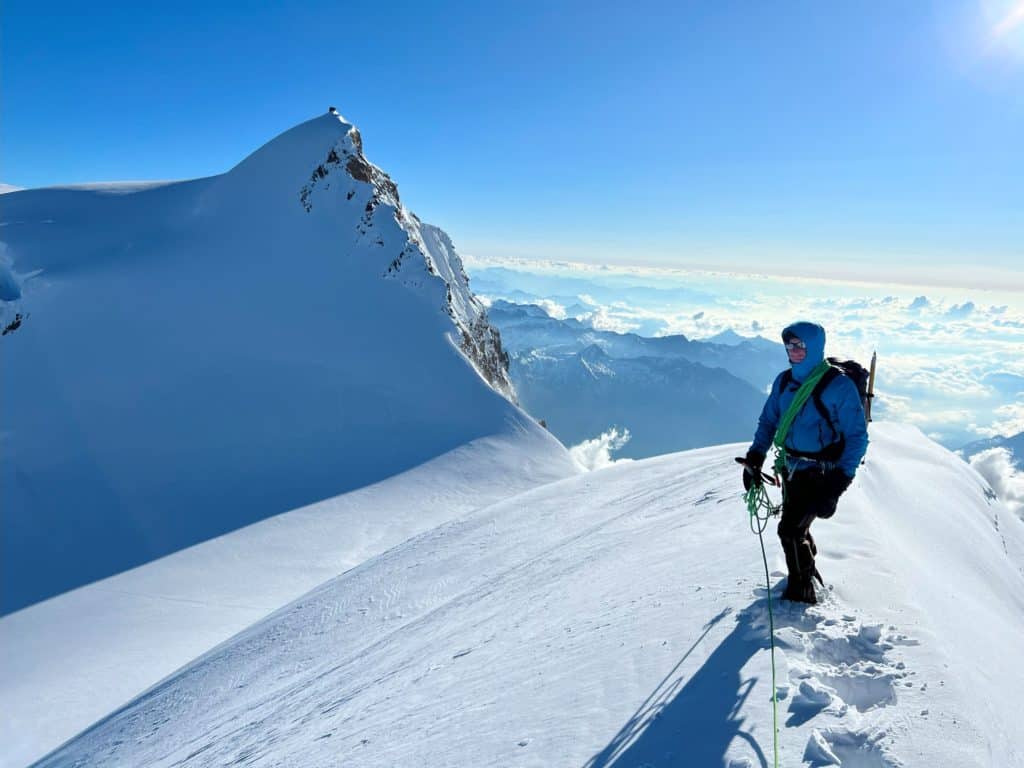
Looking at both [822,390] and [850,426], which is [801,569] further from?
[822,390]

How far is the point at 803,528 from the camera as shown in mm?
5242

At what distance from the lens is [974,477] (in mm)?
15242

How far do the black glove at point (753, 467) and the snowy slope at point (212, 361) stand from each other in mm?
24048

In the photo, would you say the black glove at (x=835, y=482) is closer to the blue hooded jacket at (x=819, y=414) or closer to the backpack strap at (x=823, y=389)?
the blue hooded jacket at (x=819, y=414)

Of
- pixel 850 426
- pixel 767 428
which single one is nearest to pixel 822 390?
pixel 850 426

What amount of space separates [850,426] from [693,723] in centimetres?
309

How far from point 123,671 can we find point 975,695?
62.4 ft

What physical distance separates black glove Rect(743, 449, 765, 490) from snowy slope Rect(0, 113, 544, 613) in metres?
24.0

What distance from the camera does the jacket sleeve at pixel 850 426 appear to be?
195 inches

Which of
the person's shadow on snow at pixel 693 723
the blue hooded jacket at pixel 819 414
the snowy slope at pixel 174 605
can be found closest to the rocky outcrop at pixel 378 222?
the snowy slope at pixel 174 605

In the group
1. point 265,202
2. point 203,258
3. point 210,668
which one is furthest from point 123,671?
point 265,202

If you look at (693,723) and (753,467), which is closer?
(693,723)

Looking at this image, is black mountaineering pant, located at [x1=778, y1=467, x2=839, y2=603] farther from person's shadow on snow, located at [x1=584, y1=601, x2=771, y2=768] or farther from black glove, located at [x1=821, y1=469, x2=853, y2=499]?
person's shadow on snow, located at [x1=584, y1=601, x2=771, y2=768]

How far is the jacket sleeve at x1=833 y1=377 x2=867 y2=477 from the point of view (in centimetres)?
496
